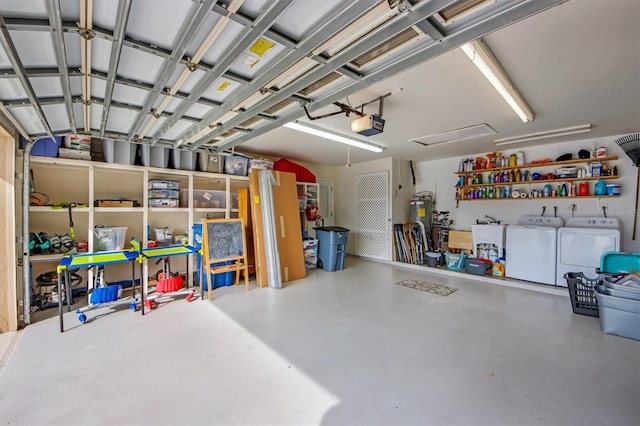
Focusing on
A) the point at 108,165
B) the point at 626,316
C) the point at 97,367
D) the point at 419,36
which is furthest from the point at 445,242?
the point at 108,165

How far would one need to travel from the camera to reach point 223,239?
424cm

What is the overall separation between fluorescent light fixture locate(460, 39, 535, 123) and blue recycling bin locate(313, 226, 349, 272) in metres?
3.63

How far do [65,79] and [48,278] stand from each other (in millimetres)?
2957

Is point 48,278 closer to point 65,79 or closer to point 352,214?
point 65,79

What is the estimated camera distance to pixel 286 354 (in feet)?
7.92

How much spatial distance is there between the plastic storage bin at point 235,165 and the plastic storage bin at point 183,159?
0.57 m

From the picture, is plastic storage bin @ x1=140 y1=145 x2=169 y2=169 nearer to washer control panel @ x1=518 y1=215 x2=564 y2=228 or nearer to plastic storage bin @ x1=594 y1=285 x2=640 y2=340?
plastic storage bin @ x1=594 y1=285 x2=640 y2=340

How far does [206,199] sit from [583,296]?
6095mm

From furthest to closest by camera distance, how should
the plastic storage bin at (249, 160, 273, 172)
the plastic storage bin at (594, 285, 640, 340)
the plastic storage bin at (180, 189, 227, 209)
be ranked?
the plastic storage bin at (249, 160, 273, 172)
the plastic storage bin at (180, 189, 227, 209)
the plastic storage bin at (594, 285, 640, 340)

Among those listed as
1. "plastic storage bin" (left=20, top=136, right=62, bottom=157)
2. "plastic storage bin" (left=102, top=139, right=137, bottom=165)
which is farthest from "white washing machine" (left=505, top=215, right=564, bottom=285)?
"plastic storage bin" (left=20, top=136, right=62, bottom=157)

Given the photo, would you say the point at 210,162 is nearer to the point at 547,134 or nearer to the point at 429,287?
the point at 429,287

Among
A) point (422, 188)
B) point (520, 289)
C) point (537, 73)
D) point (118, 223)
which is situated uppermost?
point (537, 73)

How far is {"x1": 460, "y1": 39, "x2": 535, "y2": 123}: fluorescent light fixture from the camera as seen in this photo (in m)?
1.94

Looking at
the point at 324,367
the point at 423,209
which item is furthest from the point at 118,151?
the point at 423,209
